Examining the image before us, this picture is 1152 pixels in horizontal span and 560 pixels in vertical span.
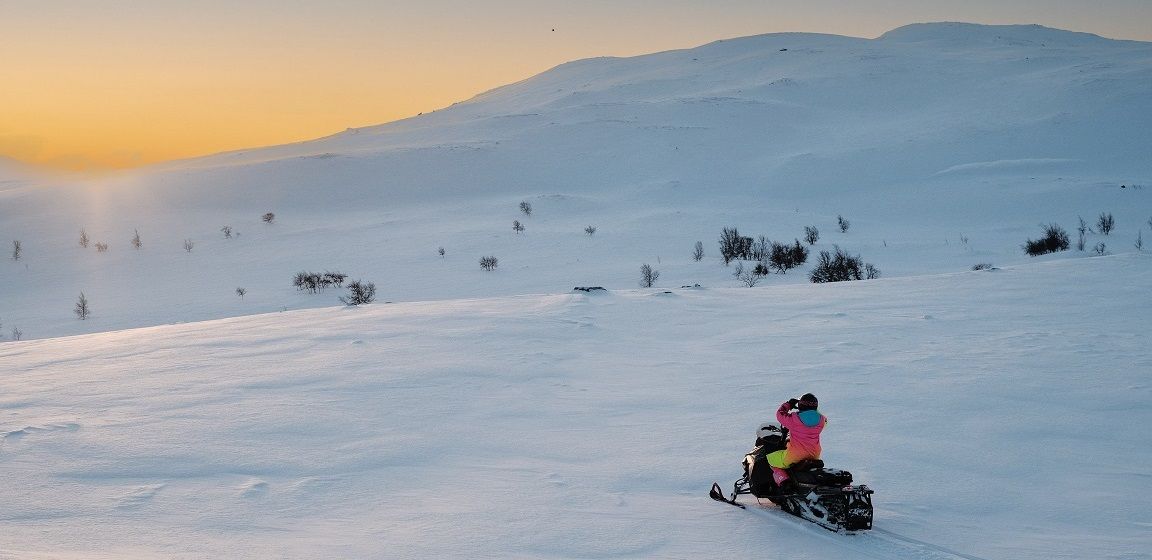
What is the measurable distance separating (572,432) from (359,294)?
10127mm

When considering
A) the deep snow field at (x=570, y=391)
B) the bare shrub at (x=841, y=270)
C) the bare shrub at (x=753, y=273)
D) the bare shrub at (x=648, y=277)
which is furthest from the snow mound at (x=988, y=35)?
the bare shrub at (x=648, y=277)

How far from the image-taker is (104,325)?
1434 centimetres

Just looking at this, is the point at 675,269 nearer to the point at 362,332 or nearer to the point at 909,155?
the point at 362,332

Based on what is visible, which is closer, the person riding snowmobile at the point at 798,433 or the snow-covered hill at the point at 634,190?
the person riding snowmobile at the point at 798,433

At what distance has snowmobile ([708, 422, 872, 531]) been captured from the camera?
13.5ft

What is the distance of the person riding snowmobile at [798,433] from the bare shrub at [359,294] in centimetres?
1107

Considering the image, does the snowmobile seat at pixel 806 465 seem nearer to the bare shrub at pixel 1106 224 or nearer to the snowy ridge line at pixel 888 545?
the snowy ridge line at pixel 888 545

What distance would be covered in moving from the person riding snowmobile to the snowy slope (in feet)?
1.06

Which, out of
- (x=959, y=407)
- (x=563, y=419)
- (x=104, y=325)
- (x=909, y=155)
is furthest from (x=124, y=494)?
(x=909, y=155)

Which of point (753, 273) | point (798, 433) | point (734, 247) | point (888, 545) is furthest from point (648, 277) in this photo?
point (888, 545)

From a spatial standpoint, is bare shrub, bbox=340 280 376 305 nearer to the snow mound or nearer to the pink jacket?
the pink jacket

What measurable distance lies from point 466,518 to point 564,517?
0.52m

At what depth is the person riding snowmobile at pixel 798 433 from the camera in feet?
14.0

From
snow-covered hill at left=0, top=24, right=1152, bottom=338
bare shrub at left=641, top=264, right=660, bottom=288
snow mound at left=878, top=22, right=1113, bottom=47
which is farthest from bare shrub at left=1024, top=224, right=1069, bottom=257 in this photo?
snow mound at left=878, top=22, right=1113, bottom=47
